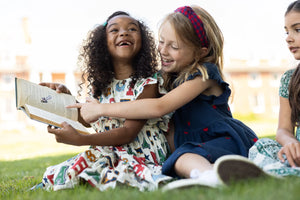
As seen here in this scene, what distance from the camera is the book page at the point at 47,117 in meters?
2.15

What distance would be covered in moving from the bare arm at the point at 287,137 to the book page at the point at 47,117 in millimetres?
1201

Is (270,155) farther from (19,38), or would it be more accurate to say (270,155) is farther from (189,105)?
(19,38)

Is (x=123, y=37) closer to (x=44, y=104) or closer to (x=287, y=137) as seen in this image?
(x=44, y=104)

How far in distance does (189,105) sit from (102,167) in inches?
28.9

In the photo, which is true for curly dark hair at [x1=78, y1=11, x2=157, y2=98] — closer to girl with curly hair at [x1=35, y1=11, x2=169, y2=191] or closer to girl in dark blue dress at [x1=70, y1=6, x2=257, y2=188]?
girl with curly hair at [x1=35, y1=11, x2=169, y2=191]

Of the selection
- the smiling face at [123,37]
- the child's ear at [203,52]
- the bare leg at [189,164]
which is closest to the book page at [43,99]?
the smiling face at [123,37]

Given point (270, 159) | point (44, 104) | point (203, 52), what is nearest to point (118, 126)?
point (44, 104)

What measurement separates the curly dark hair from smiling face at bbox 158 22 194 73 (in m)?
0.19

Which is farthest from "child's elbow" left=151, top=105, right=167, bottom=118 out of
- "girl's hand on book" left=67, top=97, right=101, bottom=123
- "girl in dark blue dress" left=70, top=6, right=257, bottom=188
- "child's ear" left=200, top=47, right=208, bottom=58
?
"child's ear" left=200, top=47, right=208, bottom=58

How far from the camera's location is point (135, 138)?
2529mm

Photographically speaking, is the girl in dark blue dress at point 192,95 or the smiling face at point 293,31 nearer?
the smiling face at point 293,31

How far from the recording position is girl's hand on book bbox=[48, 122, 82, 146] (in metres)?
2.20

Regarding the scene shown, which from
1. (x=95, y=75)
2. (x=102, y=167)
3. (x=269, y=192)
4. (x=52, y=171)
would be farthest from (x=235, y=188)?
(x=95, y=75)

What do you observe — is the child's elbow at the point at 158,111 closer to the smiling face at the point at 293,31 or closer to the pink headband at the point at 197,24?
the pink headband at the point at 197,24
